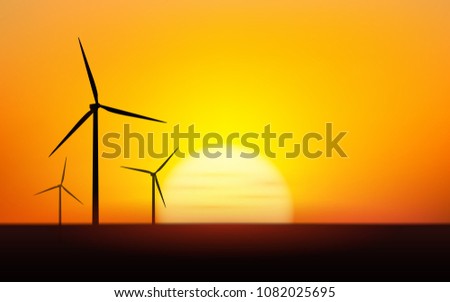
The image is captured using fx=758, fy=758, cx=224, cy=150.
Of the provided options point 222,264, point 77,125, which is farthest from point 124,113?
point 222,264

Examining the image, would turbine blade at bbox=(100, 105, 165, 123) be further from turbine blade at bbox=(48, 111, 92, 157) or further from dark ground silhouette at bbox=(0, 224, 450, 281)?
dark ground silhouette at bbox=(0, 224, 450, 281)

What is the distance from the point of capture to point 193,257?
2812cm

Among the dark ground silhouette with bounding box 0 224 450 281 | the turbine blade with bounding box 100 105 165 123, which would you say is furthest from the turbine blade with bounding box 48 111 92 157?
the dark ground silhouette with bounding box 0 224 450 281

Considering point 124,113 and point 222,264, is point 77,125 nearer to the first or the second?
point 124,113

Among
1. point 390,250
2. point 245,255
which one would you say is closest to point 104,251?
point 245,255

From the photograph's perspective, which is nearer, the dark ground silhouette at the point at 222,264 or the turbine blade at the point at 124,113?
the dark ground silhouette at the point at 222,264

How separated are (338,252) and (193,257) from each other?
7033 mm

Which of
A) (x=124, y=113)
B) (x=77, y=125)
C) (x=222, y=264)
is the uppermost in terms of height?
(x=124, y=113)

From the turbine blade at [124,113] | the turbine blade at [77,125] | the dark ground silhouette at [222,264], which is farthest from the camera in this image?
the turbine blade at [124,113]

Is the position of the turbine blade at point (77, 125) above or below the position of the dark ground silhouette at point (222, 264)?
above

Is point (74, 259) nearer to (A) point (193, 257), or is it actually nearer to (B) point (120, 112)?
(A) point (193, 257)

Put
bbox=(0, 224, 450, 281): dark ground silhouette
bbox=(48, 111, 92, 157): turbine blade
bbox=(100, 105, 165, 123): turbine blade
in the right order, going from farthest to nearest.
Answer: bbox=(100, 105, 165, 123): turbine blade, bbox=(48, 111, 92, 157): turbine blade, bbox=(0, 224, 450, 281): dark ground silhouette

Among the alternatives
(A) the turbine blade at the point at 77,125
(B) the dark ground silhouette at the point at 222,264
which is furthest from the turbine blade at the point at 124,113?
(B) the dark ground silhouette at the point at 222,264

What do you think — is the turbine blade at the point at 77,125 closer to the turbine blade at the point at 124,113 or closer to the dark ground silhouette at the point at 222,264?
the turbine blade at the point at 124,113
